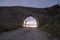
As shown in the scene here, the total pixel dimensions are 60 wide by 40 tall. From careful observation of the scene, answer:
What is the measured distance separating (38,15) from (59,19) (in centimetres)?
507

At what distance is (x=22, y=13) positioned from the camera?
580 inches

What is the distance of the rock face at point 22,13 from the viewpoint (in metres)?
14.3

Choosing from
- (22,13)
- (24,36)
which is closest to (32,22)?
(22,13)

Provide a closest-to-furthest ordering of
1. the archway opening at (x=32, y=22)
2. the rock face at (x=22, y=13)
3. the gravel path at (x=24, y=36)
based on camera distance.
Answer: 1. the gravel path at (x=24, y=36)
2. the rock face at (x=22, y=13)
3. the archway opening at (x=32, y=22)

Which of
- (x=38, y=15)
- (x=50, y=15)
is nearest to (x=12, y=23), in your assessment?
(x=38, y=15)

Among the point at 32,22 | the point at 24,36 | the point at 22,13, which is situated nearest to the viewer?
the point at 24,36

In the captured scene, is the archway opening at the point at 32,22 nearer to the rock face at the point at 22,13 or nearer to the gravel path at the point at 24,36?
the rock face at the point at 22,13

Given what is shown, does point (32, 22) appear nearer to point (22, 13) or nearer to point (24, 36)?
point (22, 13)

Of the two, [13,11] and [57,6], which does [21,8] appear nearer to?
[13,11]

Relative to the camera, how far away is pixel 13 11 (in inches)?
576

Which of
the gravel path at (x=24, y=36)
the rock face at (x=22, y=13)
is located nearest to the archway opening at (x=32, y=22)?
the rock face at (x=22, y=13)

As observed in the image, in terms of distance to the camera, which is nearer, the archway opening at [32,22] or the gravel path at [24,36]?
the gravel path at [24,36]

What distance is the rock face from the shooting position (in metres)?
14.3

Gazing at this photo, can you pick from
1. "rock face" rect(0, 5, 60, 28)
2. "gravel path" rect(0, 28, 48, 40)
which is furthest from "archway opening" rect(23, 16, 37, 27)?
"gravel path" rect(0, 28, 48, 40)
